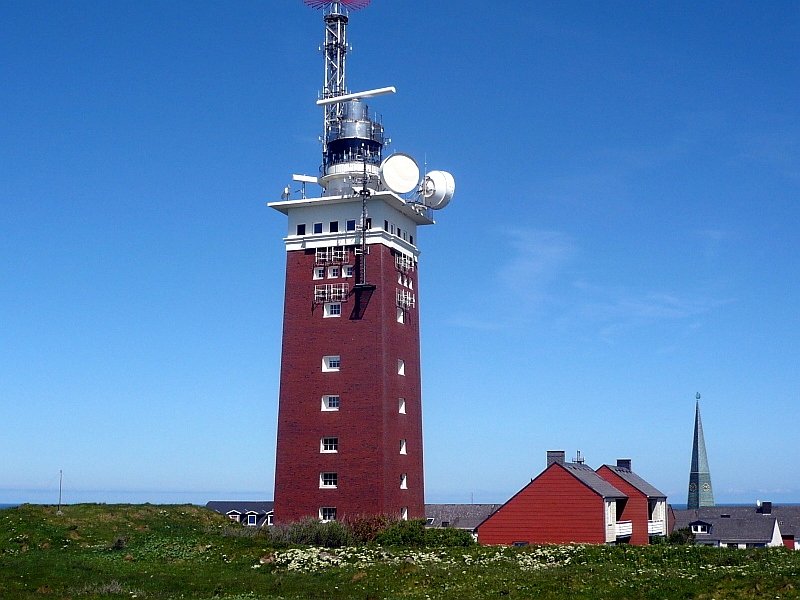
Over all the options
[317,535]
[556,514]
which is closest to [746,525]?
[556,514]

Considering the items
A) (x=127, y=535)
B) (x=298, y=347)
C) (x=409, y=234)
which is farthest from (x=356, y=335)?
(x=127, y=535)

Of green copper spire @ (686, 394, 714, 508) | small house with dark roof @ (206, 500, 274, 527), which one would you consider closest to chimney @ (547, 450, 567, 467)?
small house with dark roof @ (206, 500, 274, 527)

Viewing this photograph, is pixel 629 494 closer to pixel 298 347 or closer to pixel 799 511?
pixel 298 347

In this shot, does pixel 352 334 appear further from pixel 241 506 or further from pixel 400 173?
pixel 241 506

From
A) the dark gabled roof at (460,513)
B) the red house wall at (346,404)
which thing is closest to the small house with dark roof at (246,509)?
the dark gabled roof at (460,513)

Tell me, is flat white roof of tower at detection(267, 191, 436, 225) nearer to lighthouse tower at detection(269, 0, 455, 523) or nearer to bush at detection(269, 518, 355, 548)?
lighthouse tower at detection(269, 0, 455, 523)

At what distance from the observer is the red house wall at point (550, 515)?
68.6 metres

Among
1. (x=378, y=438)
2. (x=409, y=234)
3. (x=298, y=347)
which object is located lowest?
(x=378, y=438)

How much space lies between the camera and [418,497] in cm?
6769

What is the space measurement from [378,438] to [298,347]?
26.5 feet

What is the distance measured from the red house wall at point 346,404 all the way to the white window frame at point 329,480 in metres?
0.23

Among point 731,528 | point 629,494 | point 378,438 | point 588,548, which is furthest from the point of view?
point 731,528

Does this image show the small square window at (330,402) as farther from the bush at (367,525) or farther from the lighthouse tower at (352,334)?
the bush at (367,525)

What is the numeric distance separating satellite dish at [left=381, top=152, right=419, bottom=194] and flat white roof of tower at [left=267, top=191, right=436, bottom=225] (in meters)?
0.88
